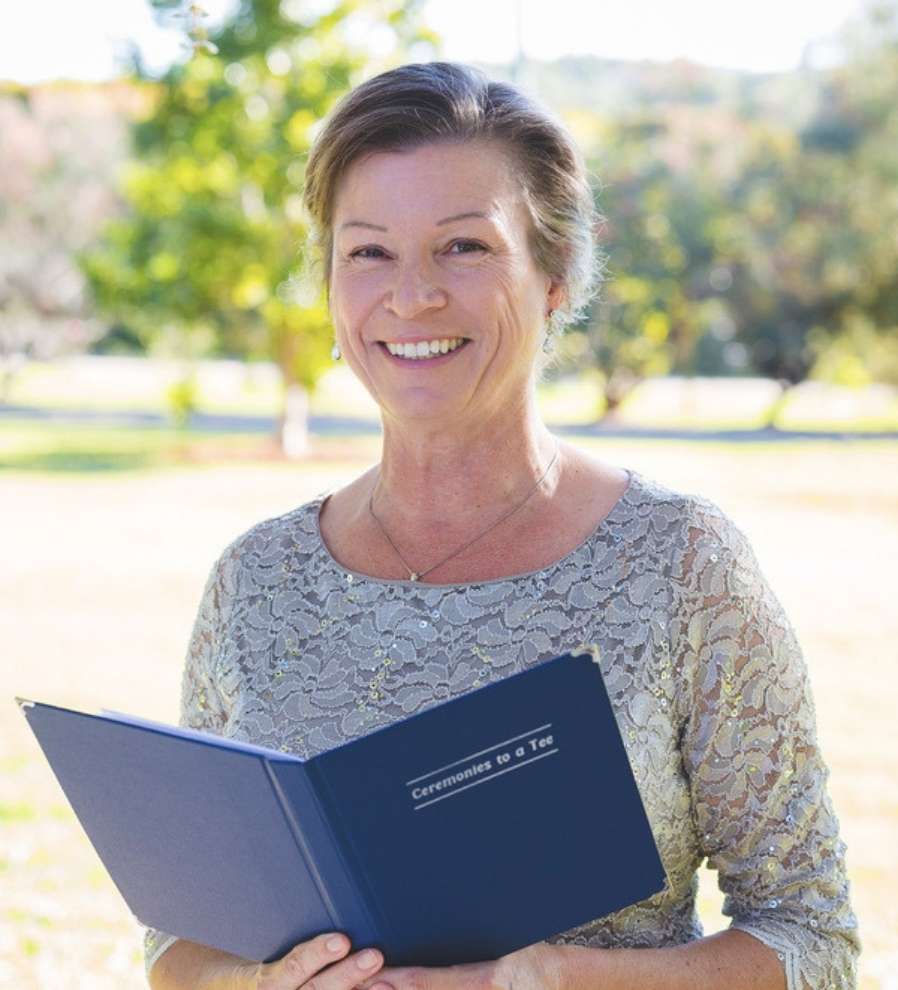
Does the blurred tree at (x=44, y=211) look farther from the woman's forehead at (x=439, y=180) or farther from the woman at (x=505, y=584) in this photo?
the woman's forehead at (x=439, y=180)

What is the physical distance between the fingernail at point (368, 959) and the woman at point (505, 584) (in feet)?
0.52

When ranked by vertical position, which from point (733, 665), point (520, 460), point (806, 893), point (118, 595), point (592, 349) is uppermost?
point (520, 460)

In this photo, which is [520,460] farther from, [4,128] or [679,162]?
[4,128]

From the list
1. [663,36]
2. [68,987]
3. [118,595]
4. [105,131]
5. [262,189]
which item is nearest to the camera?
[68,987]

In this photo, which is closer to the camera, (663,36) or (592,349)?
(663,36)

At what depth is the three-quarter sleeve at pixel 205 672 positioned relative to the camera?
2285 millimetres

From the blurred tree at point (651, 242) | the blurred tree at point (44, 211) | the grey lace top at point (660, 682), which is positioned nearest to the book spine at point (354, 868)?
the grey lace top at point (660, 682)

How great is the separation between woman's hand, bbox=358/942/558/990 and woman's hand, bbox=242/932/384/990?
2cm

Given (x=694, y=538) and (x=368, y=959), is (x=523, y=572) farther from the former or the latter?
(x=368, y=959)

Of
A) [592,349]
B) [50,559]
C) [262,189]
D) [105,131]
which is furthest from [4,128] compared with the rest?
[50,559]

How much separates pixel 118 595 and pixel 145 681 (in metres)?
3.29

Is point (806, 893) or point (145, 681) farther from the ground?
point (806, 893)

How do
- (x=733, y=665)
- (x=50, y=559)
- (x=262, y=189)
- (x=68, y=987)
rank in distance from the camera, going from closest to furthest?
(x=733, y=665), (x=68, y=987), (x=50, y=559), (x=262, y=189)

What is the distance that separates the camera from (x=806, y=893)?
1.98 metres
